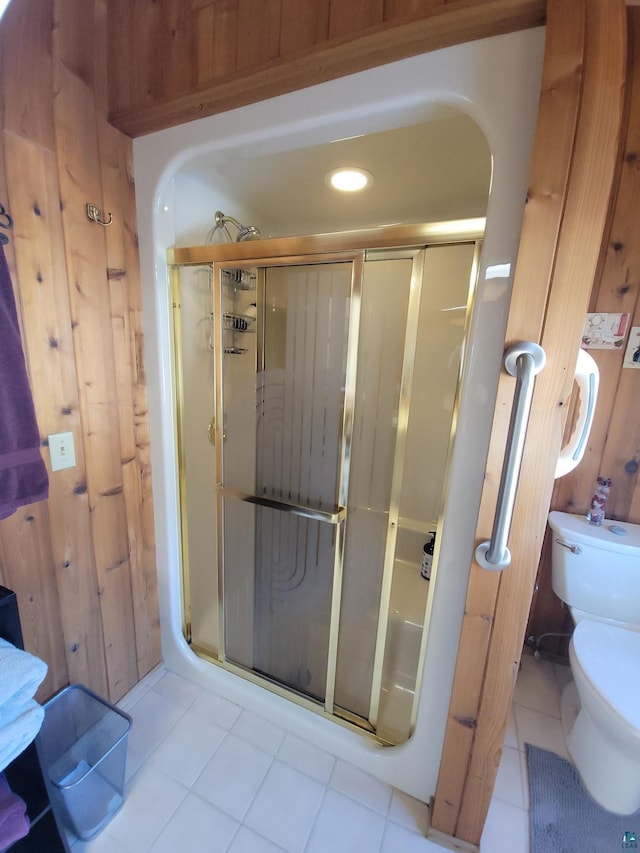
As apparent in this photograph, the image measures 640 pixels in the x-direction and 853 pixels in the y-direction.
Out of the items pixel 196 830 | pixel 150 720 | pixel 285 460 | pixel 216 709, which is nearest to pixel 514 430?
pixel 285 460

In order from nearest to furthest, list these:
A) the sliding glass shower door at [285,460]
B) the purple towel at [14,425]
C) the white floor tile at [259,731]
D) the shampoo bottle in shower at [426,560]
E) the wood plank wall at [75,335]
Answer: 1. the purple towel at [14,425]
2. the wood plank wall at [75,335]
3. the sliding glass shower door at [285,460]
4. the white floor tile at [259,731]
5. the shampoo bottle in shower at [426,560]

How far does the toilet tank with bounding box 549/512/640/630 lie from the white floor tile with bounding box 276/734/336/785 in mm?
1161

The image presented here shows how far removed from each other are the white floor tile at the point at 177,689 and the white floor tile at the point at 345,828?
26.9 inches

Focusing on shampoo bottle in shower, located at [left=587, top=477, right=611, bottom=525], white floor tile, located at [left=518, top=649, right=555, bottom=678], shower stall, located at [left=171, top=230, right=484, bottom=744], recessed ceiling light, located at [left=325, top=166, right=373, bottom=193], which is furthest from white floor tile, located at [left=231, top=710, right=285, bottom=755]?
recessed ceiling light, located at [left=325, top=166, right=373, bottom=193]

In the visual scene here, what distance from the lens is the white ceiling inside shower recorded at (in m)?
1.20

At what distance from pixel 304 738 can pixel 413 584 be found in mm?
760

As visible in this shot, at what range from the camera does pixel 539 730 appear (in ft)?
4.59

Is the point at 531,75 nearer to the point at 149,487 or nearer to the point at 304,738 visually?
the point at 149,487

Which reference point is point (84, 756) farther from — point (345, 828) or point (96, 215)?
point (96, 215)

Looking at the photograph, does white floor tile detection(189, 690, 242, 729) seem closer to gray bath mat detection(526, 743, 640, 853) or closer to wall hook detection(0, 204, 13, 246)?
gray bath mat detection(526, 743, 640, 853)

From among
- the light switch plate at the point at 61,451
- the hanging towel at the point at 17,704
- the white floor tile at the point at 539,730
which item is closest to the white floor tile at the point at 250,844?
the hanging towel at the point at 17,704

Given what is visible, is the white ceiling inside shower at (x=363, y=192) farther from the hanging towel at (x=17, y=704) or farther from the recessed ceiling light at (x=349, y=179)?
the hanging towel at (x=17, y=704)

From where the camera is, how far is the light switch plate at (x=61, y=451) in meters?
1.08

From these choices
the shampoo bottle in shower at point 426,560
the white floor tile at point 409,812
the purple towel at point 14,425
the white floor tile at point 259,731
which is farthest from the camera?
the shampoo bottle in shower at point 426,560
